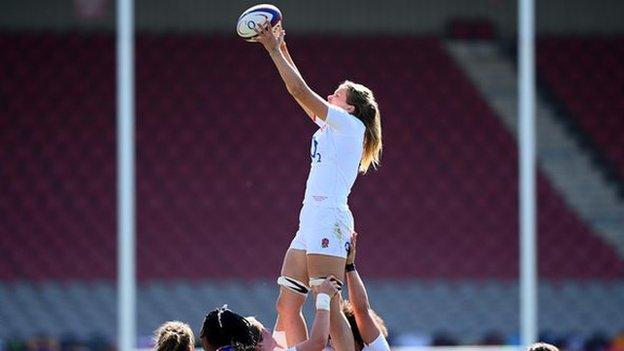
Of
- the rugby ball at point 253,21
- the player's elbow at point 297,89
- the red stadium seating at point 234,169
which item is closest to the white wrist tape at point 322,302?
the player's elbow at point 297,89

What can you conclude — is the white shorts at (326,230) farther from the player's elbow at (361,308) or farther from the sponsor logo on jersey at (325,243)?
the player's elbow at (361,308)

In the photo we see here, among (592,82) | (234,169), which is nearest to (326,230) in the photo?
(234,169)

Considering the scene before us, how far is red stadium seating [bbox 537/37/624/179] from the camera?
11.9 m

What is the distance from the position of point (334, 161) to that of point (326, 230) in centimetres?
25

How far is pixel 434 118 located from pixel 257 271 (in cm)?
215

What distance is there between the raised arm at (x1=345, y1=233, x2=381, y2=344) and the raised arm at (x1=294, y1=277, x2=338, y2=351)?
0.91ft

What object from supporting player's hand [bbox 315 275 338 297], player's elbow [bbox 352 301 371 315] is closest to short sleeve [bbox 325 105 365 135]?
supporting player's hand [bbox 315 275 338 297]

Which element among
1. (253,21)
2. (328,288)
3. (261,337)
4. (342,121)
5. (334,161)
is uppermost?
(253,21)

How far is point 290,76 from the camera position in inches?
177

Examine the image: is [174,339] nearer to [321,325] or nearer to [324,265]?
[321,325]

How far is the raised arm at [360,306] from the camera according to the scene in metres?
4.82

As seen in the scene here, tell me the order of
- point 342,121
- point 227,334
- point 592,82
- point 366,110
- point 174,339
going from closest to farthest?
point 227,334 < point 174,339 < point 342,121 < point 366,110 < point 592,82

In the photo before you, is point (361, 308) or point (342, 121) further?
point (361, 308)

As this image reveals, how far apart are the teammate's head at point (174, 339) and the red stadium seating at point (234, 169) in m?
6.28
